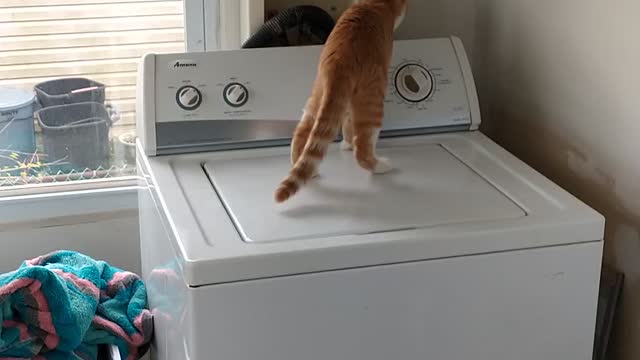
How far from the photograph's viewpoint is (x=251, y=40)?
173cm

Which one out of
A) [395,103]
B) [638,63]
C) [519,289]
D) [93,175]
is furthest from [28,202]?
[638,63]

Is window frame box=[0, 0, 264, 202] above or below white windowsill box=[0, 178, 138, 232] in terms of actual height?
above

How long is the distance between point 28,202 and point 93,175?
0.49ft

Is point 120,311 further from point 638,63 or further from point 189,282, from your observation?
point 638,63

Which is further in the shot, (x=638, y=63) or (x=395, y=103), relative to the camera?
(x=395, y=103)

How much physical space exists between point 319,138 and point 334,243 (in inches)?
8.4

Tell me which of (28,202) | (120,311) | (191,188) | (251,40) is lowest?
(120,311)

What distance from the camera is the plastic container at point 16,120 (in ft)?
5.98

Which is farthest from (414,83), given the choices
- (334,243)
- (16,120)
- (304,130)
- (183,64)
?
(16,120)

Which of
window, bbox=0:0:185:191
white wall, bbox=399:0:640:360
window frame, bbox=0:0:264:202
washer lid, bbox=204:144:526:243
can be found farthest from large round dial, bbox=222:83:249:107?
white wall, bbox=399:0:640:360

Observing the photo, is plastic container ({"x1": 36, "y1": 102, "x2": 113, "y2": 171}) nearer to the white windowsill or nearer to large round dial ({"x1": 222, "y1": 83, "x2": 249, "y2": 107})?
the white windowsill

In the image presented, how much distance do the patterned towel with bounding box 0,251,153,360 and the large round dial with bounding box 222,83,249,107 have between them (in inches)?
15.1

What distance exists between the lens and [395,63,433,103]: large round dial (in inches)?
66.1

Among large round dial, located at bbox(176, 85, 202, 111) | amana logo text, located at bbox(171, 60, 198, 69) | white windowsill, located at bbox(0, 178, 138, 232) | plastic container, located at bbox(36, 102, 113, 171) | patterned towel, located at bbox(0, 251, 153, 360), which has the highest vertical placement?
amana logo text, located at bbox(171, 60, 198, 69)
